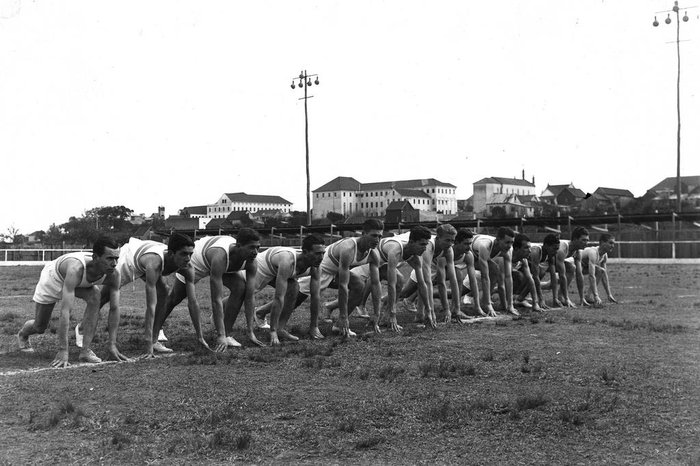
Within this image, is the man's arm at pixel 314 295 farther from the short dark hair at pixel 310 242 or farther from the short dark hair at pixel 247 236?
the short dark hair at pixel 247 236

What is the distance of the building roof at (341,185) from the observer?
606ft

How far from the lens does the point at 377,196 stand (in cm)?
18912

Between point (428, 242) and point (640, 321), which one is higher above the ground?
point (428, 242)

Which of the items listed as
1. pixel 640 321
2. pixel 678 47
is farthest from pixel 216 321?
pixel 640 321

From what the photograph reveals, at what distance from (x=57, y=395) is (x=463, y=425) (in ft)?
13.0

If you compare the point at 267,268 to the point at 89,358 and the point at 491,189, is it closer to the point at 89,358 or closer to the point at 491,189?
the point at 89,358

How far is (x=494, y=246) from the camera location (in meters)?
14.6

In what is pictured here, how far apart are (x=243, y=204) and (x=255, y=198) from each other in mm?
6048

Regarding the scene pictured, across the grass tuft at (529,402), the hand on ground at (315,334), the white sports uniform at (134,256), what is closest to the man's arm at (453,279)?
the hand on ground at (315,334)

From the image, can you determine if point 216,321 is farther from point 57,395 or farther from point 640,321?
point 640,321

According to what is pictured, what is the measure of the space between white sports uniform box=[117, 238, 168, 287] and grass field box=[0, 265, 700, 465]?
1071 millimetres

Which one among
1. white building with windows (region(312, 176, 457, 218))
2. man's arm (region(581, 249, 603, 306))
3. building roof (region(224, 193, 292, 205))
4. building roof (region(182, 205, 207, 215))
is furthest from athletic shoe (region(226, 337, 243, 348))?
white building with windows (region(312, 176, 457, 218))

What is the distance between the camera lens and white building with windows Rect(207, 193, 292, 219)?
6250 inches

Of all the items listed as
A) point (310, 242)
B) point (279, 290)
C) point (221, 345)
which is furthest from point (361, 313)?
point (221, 345)
